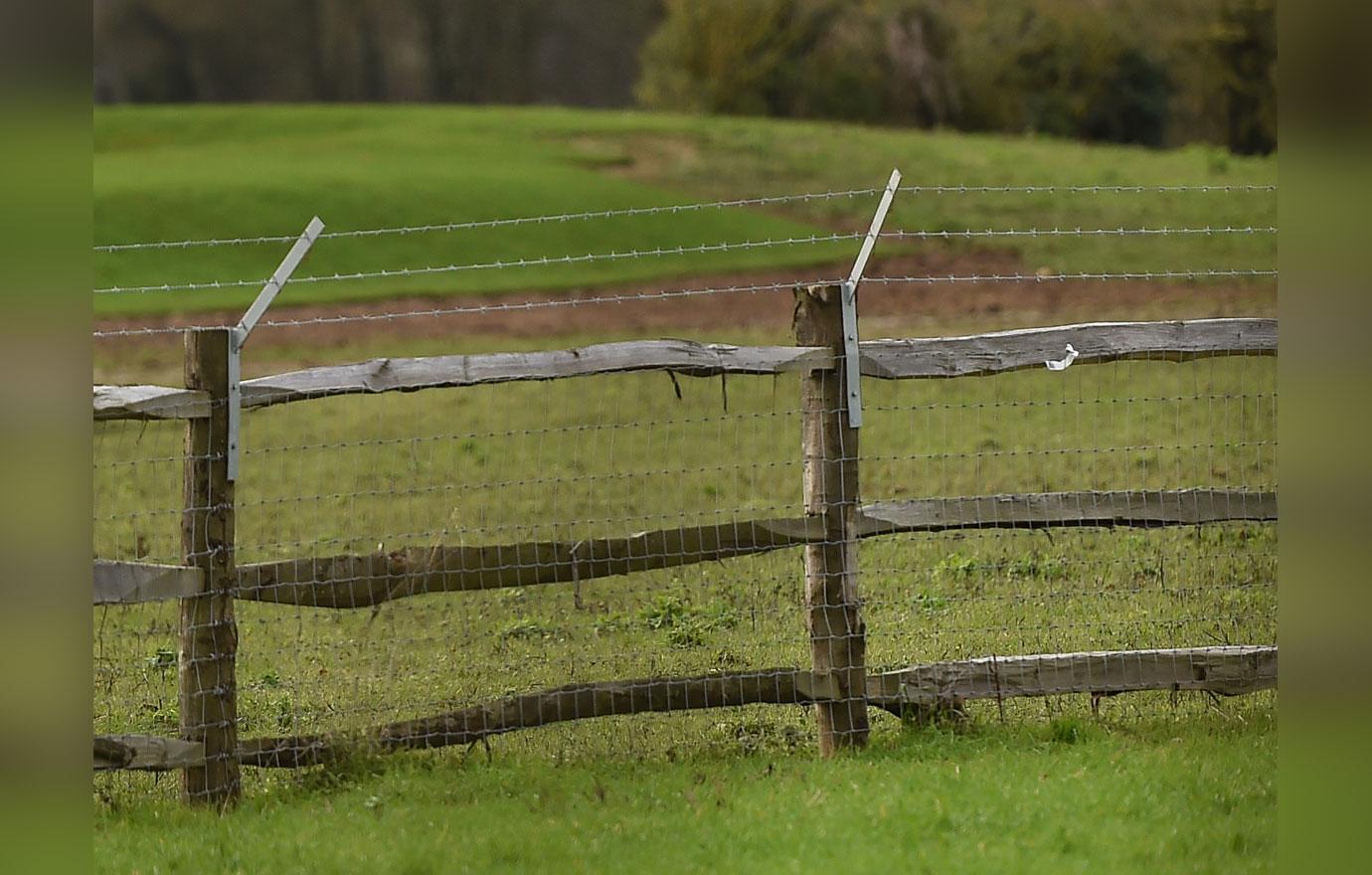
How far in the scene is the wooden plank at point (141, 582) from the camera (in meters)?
4.96

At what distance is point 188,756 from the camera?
5.25m

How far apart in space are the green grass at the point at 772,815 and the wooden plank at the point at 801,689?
0.13 meters

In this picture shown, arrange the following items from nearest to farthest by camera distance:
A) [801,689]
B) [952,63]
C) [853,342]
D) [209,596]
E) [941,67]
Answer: [209,596]
[801,689]
[853,342]
[941,67]
[952,63]

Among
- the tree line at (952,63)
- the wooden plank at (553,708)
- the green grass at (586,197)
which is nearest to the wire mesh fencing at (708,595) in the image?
the wooden plank at (553,708)

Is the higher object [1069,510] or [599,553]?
[1069,510]

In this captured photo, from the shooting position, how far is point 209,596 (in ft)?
17.5

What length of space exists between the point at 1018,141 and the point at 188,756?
119 feet

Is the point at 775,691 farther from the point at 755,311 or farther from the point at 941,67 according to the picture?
the point at 941,67

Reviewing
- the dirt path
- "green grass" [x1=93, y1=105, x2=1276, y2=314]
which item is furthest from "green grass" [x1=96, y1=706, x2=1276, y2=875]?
"green grass" [x1=93, y1=105, x2=1276, y2=314]

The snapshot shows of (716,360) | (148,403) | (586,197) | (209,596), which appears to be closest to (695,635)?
(716,360)

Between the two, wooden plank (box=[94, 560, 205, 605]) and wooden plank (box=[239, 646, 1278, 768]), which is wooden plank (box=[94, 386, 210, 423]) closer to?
wooden plank (box=[94, 560, 205, 605])

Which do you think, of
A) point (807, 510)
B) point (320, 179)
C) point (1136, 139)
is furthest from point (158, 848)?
point (1136, 139)

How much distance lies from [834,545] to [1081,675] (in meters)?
1.21
